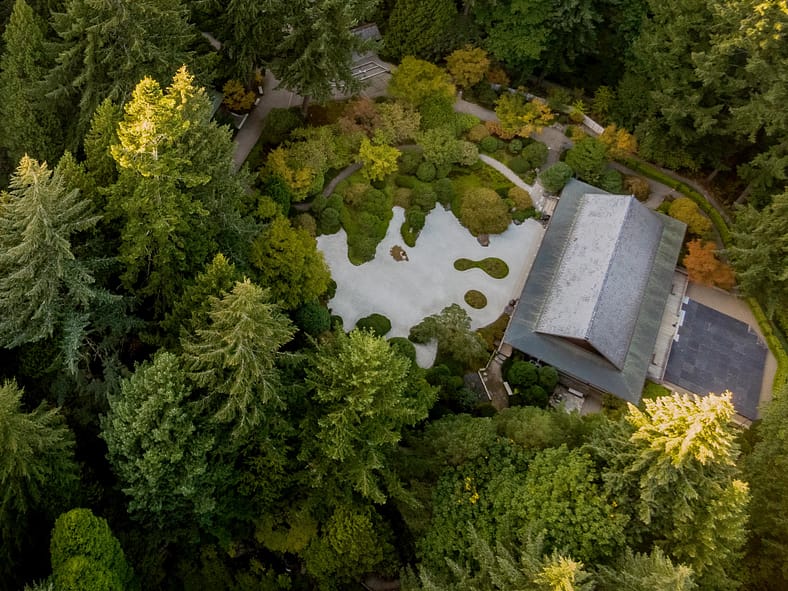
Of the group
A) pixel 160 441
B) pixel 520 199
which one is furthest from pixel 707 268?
pixel 160 441

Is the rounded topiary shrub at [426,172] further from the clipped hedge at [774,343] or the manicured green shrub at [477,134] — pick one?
the clipped hedge at [774,343]

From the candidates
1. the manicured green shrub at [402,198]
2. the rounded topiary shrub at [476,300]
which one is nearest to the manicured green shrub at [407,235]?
the manicured green shrub at [402,198]

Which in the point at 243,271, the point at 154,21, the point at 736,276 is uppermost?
the point at 154,21

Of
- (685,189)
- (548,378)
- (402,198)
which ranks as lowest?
(548,378)

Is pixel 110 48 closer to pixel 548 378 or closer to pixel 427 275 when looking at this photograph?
pixel 427 275

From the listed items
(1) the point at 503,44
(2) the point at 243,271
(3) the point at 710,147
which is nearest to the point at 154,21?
(2) the point at 243,271

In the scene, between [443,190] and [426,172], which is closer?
[443,190]

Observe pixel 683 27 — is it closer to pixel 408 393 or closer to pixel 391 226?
pixel 391 226
